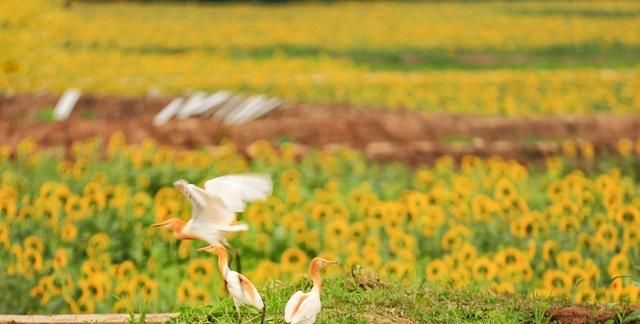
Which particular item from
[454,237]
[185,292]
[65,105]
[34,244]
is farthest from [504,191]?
[65,105]

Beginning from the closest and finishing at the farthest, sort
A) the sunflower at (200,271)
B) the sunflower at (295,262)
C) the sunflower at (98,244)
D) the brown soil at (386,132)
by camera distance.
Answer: the sunflower at (200,271) → the sunflower at (295,262) → the sunflower at (98,244) → the brown soil at (386,132)

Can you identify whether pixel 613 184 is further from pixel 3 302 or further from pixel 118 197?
pixel 3 302

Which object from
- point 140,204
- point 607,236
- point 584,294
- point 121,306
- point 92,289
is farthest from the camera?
point 140,204

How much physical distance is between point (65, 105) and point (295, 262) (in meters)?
6.41

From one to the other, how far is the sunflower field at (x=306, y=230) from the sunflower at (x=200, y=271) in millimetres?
11

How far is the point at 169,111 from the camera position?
1213cm

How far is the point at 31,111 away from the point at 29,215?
5848 mm

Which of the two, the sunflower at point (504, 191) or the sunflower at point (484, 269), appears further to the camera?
the sunflower at point (504, 191)

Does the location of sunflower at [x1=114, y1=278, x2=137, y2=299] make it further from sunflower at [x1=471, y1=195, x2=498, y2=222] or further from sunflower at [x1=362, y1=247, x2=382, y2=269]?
sunflower at [x1=471, y1=195, x2=498, y2=222]

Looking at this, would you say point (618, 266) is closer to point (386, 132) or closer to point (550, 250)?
point (550, 250)

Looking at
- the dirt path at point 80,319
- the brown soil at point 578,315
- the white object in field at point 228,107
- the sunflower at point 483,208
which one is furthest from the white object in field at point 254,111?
the brown soil at point 578,315

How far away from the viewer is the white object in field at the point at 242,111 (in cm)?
1172

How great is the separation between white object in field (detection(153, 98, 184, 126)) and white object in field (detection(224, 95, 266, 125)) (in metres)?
0.52

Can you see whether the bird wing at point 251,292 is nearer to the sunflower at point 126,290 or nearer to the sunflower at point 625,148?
the sunflower at point 126,290
